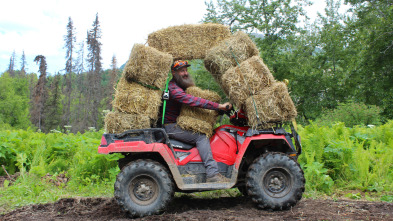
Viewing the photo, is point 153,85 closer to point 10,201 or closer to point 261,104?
point 261,104

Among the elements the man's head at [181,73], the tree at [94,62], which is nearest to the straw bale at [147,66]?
the man's head at [181,73]

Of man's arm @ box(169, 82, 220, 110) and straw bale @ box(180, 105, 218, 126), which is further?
straw bale @ box(180, 105, 218, 126)

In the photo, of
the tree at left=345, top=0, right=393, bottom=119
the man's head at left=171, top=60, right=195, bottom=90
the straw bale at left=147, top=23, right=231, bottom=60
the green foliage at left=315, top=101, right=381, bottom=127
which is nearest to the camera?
the man's head at left=171, top=60, right=195, bottom=90

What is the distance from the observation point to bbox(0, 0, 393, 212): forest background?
692 centimetres

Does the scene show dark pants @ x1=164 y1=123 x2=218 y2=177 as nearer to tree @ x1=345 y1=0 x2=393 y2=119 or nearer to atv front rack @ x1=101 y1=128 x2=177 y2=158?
atv front rack @ x1=101 y1=128 x2=177 y2=158

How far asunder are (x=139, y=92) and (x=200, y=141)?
1203 millimetres

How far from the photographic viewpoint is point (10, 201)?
619 cm

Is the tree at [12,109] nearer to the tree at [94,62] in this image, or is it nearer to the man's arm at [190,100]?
the tree at [94,62]

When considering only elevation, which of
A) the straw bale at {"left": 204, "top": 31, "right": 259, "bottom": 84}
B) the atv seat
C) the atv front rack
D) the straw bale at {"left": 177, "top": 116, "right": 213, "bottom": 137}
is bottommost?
the atv seat

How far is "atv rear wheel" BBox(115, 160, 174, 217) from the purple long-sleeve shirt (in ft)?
3.02

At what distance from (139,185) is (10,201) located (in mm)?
3007

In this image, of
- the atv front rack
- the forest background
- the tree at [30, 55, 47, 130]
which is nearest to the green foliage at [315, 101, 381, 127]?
the forest background

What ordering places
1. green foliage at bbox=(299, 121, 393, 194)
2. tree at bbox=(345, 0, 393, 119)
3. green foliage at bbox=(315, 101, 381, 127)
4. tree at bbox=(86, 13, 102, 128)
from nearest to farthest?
green foliage at bbox=(299, 121, 393, 194) → green foliage at bbox=(315, 101, 381, 127) → tree at bbox=(345, 0, 393, 119) → tree at bbox=(86, 13, 102, 128)

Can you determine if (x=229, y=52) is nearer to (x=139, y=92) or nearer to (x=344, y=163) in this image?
(x=139, y=92)
